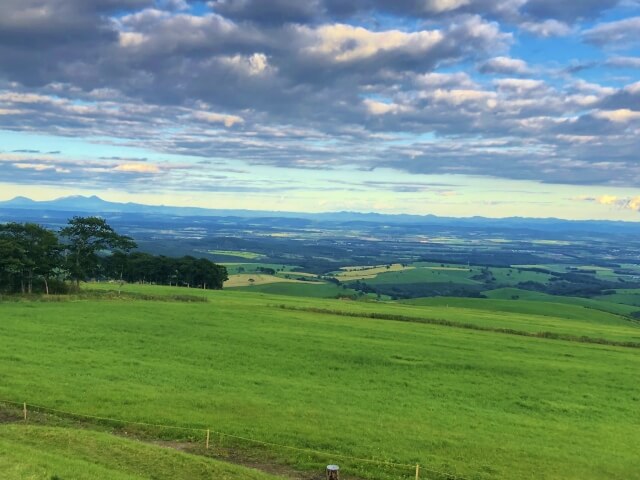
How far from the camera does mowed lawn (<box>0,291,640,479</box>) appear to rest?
22641mm

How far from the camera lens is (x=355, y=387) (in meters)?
32.7

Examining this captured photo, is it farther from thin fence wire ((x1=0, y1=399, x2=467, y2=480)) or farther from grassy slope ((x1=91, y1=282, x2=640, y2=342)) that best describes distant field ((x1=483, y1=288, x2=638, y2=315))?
thin fence wire ((x1=0, y1=399, x2=467, y2=480))

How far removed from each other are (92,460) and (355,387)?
18026mm

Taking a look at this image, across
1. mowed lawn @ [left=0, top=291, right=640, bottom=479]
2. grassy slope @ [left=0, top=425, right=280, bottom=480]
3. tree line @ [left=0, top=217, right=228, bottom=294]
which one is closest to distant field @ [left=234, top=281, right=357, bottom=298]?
tree line @ [left=0, top=217, right=228, bottom=294]

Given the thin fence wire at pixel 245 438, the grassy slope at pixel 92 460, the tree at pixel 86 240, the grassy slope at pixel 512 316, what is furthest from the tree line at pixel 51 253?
the grassy slope at pixel 92 460

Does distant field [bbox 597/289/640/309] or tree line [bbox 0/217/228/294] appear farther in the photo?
distant field [bbox 597/289/640/309]

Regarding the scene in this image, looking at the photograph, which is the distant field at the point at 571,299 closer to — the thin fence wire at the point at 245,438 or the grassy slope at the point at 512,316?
the grassy slope at the point at 512,316

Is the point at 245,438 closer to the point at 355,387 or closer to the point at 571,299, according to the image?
the point at 355,387

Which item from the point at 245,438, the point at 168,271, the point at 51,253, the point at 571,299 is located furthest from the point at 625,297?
the point at 245,438

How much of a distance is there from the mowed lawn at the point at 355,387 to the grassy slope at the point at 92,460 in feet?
11.3

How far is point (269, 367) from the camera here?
36.6m

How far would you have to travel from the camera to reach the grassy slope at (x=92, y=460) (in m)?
16.5

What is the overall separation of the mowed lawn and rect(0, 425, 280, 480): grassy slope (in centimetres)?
345

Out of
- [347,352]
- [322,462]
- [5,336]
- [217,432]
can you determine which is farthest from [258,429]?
[5,336]
